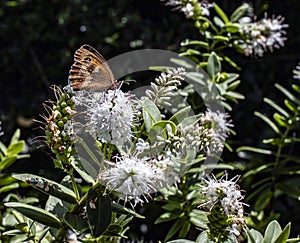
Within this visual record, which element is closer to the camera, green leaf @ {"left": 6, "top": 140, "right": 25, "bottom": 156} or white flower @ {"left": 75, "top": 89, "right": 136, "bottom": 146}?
white flower @ {"left": 75, "top": 89, "right": 136, "bottom": 146}

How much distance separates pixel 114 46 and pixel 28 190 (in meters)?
0.77

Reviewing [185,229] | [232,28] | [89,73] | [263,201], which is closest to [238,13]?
[232,28]

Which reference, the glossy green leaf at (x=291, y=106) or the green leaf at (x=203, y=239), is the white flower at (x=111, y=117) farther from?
the glossy green leaf at (x=291, y=106)

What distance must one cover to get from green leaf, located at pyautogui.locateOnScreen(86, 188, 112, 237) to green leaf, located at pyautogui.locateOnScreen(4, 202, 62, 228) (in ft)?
0.25

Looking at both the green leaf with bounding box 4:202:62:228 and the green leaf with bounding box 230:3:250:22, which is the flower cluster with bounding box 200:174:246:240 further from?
the green leaf with bounding box 230:3:250:22

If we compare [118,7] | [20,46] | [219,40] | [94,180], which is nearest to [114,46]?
[118,7]

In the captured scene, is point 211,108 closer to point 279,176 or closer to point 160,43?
point 279,176

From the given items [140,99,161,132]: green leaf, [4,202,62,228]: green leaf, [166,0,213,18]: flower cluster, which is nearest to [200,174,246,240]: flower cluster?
[140,99,161,132]: green leaf

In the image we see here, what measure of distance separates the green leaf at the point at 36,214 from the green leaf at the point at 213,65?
1.85ft

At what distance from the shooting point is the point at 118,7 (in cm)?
230

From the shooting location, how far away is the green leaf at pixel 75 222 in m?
1.01

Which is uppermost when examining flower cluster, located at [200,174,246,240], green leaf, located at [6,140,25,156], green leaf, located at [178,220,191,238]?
flower cluster, located at [200,174,246,240]

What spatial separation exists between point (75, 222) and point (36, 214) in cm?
6

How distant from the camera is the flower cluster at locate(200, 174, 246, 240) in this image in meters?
0.93
